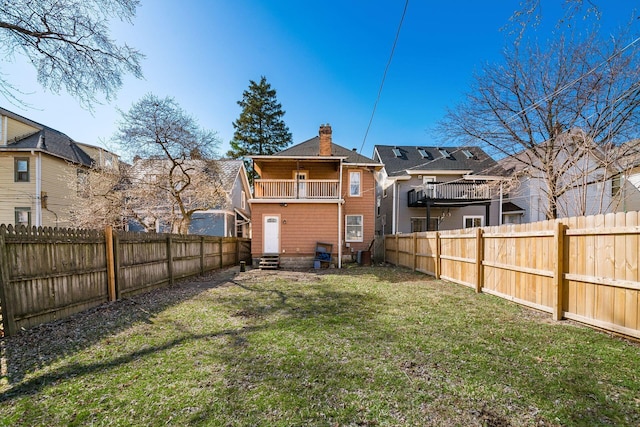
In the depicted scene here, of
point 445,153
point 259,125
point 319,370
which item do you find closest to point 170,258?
point 319,370

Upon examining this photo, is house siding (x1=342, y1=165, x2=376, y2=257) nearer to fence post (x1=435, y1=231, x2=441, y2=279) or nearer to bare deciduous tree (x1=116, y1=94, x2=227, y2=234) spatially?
fence post (x1=435, y1=231, x2=441, y2=279)

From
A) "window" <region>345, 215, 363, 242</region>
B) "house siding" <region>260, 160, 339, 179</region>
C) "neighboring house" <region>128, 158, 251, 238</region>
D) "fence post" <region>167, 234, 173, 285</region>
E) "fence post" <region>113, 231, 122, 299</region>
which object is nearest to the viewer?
"fence post" <region>113, 231, 122, 299</region>

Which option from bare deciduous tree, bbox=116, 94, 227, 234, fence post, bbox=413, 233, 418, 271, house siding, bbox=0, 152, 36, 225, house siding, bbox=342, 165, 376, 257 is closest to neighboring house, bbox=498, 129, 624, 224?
fence post, bbox=413, 233, 418, 271

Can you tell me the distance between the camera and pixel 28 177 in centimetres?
1598

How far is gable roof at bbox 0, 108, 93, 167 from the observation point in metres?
16.0

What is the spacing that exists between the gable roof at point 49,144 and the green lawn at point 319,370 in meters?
16.7

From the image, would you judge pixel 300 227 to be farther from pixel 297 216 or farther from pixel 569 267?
pixel 569 267

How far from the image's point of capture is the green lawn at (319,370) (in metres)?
2.48

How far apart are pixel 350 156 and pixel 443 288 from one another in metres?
10.3

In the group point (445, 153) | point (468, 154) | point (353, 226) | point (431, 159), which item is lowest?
point (353, 226)

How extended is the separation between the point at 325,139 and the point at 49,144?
16.4 meters

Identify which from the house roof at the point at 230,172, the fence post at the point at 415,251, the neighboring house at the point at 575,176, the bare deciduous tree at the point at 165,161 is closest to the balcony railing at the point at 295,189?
the bare deciduous tree at the point at 165,161

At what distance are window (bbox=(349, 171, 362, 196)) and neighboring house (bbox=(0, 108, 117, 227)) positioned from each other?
13142mm

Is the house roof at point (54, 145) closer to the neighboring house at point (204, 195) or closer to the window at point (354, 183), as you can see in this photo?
the neighboring house at point (204, 195)
